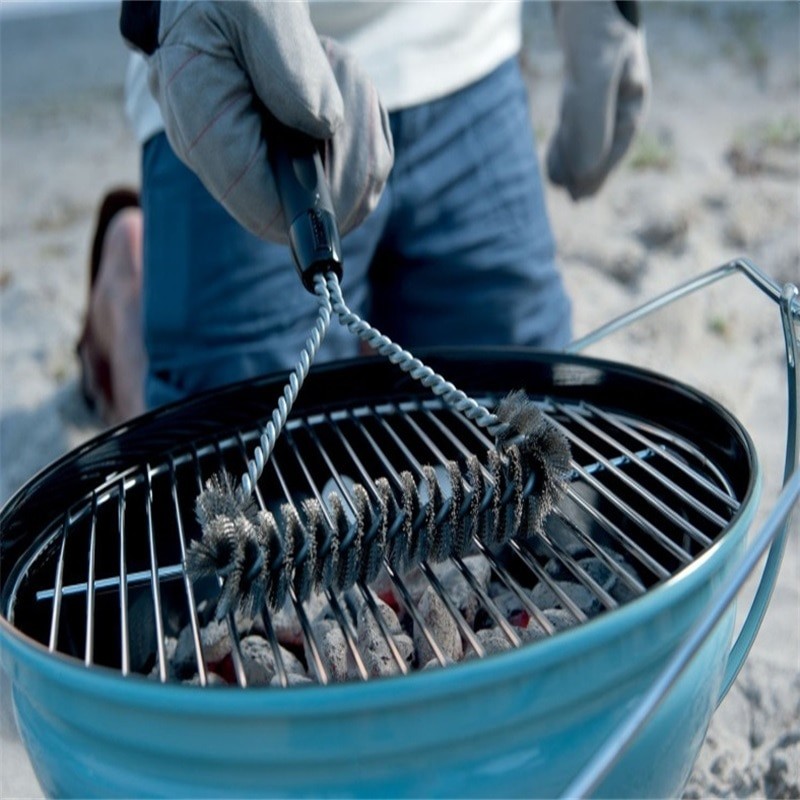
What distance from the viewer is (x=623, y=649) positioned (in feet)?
2.07

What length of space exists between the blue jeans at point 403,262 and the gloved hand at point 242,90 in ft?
1.29

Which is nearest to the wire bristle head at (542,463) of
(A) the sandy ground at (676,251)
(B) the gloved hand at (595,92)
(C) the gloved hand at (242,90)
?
(C) the gloved hand at (242,90)

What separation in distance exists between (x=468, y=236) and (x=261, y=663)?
806 millimetres

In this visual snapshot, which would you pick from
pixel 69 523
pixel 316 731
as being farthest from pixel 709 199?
pixel 316 731

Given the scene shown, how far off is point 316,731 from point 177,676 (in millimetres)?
346

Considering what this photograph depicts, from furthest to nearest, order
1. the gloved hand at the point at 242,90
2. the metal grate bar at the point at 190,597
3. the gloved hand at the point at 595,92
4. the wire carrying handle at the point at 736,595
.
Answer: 1. the gloved hand at the point at 595,92
2. the gloved hand at the point at 242,90
3. the metal grate bar at the point at 190,597
4. the wire carrying handle at the point at 736,595

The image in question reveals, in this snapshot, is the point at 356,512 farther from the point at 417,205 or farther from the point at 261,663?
the point at 417,205

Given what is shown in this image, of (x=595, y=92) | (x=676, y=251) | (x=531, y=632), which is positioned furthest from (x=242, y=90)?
(x=676, y=251)

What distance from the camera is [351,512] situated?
895 millimetres

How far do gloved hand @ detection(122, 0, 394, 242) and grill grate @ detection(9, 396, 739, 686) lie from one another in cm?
23

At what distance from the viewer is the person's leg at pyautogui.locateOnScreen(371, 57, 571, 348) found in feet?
4.76

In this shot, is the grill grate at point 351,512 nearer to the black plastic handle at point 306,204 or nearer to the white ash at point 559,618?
the white ash at point 559,618

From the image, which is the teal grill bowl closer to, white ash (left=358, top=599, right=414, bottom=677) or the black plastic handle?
white ash (left=358, top=599, right=414, bottom=677)

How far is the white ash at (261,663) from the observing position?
851 millimetres
